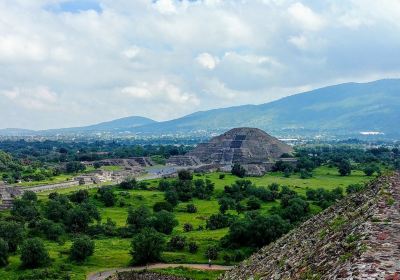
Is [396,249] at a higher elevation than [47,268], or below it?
higher

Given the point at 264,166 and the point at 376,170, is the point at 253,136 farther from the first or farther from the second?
the point at 376,170

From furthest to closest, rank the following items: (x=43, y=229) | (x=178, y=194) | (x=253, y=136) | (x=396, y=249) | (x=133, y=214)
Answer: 1. (x=253, y=136)
2. (x=178, y=194)
3. (x=133, y=214)
4. (x=43, y=229)
5. (x=396, y=249)

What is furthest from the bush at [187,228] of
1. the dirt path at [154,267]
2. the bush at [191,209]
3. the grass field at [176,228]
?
the dirt path at [154,267]

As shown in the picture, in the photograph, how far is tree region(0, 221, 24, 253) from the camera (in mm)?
60031

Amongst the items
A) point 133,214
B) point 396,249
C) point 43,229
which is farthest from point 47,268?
point 396,249

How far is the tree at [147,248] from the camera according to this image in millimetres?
53906

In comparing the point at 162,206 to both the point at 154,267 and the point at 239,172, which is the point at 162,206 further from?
the point at 239,172

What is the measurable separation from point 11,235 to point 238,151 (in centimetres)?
12032

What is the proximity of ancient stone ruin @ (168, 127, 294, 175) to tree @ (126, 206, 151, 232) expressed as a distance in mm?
85443

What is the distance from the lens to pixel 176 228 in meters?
74.4

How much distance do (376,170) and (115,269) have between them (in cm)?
9391

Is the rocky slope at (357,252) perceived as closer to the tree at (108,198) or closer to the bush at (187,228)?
the bush at (187,228)

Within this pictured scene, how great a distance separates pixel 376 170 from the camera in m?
129

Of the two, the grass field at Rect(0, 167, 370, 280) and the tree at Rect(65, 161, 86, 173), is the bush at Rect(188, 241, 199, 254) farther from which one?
the tree at Rect(65, 161, 86, 173)
